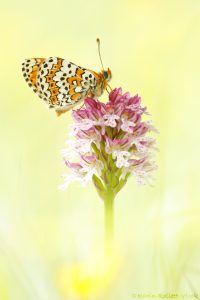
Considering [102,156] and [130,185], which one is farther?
[130,185]

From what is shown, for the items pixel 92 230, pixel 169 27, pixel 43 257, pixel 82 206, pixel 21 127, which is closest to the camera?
pixel 43 257

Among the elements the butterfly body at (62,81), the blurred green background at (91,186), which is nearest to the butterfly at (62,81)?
the butterfly body at (62,81)

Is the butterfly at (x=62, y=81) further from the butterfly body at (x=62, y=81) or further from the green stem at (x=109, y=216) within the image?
the green stem at (x=109, y=216)

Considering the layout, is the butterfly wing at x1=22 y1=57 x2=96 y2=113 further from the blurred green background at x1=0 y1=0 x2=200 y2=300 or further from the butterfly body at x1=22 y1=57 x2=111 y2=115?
the blurred green background at x1=0 y1=0 x2=200 y2=300

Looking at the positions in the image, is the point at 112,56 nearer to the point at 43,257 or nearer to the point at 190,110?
the point at 190,110

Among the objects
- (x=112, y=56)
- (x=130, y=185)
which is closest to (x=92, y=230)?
(x=130, y=185)

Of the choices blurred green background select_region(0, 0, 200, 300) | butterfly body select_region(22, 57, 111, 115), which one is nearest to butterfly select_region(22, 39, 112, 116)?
butterfly body select_region(22, 57, 111, 115)
